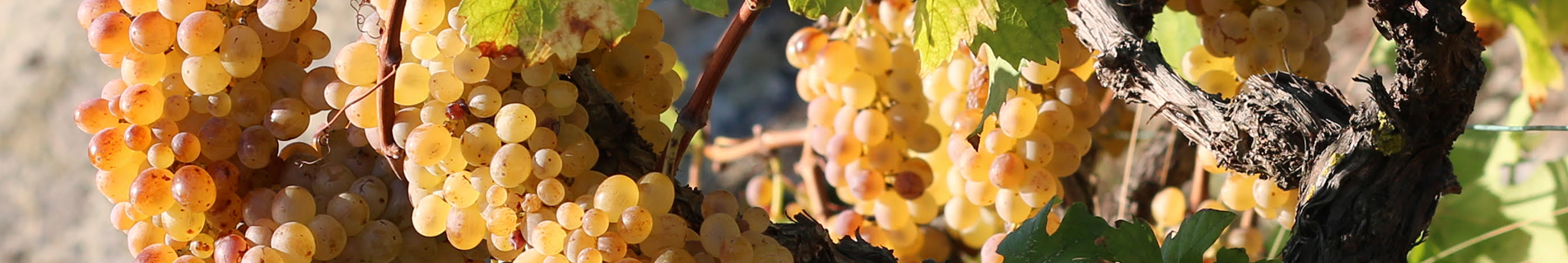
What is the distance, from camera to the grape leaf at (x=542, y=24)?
0.27 meters

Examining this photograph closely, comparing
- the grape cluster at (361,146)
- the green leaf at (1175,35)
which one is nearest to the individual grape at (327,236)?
the grape cluster at (361,146)

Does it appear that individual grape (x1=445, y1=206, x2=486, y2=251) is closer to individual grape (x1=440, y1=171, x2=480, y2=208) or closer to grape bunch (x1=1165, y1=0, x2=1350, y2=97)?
individual grape (x1=440, y1=171, x2=480, y2=208)

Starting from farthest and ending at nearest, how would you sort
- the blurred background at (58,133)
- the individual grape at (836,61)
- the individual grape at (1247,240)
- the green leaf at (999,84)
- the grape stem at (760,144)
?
the blurred background at (58,133), the grape stem at (760,144), the individual grape at (1247,240), the individual grape at (836,61), the green leaf at (999,84)

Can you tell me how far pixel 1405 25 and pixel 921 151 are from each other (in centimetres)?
26

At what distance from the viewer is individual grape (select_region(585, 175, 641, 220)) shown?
0.29 m

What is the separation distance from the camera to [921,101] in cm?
53

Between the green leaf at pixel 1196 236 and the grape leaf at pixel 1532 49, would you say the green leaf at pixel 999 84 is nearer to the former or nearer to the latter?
the green leaf at pixel 1196 236

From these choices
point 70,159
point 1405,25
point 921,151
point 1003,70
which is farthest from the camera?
point 70,159

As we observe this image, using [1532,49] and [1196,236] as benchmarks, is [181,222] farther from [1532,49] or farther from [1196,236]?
[1532,49]

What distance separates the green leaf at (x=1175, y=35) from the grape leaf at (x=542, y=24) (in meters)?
0.31

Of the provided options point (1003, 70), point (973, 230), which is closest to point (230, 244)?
point (1003, 70)

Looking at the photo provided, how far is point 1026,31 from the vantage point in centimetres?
33

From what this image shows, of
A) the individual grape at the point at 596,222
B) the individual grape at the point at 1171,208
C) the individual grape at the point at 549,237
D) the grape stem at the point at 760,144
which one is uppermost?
the individual grape at the point at 596,222

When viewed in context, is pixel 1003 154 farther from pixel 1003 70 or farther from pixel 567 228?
pixel 567 228
